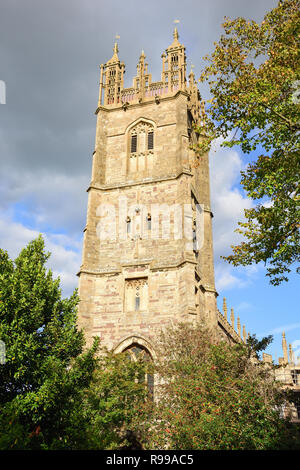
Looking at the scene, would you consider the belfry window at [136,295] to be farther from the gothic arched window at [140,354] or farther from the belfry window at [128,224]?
the belfry window at [128,224]

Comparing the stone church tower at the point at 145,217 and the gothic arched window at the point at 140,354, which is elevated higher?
the stone church tower at the point at 145,217

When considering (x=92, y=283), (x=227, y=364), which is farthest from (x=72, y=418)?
(x=92, y=283)

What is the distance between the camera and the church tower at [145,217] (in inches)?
811

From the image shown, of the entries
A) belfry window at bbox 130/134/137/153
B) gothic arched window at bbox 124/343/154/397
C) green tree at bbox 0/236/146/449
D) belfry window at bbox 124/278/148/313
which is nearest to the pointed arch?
belfry window at bbox 130/134/137/153

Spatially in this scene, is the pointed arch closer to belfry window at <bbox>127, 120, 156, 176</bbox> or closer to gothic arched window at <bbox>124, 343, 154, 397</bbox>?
belfry window at <bbox>127, 120, 156, 176</bbox>

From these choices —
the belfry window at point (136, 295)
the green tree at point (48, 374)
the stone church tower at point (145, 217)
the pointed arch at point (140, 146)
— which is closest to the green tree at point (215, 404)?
the green tree at point (48, 374)

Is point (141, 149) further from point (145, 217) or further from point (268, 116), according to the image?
point (268, 116)

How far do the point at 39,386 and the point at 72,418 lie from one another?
2083mm

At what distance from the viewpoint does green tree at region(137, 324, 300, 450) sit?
1056 centimetres

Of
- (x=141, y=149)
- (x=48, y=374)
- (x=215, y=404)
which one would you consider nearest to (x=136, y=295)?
A: (x=141, y=149)

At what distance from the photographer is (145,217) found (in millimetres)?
23047

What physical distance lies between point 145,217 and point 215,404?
12385 millimetres

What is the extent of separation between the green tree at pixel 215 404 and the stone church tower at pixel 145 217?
13.2 feet

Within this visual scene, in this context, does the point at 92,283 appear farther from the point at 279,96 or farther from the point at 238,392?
the point at 279,96
